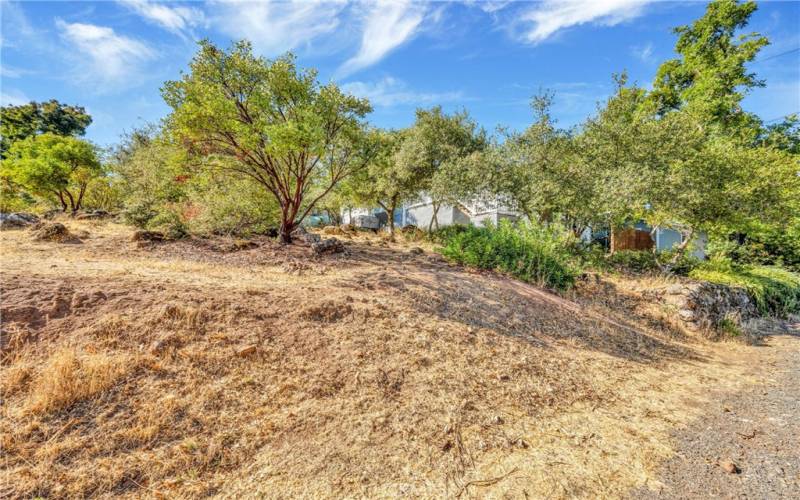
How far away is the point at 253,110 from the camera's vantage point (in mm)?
6211

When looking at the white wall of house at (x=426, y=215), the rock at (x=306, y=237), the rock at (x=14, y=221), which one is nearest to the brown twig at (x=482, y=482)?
the rock at (x=306, y=237)

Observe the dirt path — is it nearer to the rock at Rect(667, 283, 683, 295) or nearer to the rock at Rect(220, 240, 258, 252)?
the rock at Rect(667, 283, 683, 295)

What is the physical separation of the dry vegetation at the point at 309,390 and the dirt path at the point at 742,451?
0.15 m

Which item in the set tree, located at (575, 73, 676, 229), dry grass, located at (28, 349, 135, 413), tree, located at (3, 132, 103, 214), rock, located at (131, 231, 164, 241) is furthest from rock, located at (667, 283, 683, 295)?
tree, located at (3, 132, 103, 214)

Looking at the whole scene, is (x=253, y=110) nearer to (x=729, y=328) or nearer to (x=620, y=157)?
(x=620, y=157)

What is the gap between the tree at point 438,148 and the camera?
10.4m

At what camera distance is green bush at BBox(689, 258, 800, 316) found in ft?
26.7

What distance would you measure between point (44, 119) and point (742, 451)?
111ft

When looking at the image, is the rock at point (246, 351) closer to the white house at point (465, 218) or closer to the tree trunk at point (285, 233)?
the tree trunk at point (285, 233)

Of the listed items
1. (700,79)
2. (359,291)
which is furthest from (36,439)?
(700,79)

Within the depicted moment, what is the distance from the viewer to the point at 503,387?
3.05 metres

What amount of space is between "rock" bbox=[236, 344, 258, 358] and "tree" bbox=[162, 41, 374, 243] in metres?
3.89

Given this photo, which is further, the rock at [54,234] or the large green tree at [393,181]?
the large green tree at [393,181]

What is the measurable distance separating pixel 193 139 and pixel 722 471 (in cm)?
885
